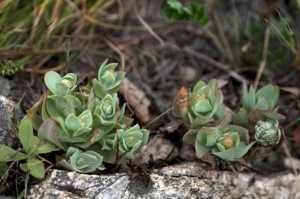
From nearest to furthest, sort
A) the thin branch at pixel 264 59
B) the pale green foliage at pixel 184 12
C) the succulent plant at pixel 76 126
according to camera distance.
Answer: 1. the succulent plant at pixel 76 126
2. the pale green foliage at pixel 184 12
3. the thin branch at pixel 264 59

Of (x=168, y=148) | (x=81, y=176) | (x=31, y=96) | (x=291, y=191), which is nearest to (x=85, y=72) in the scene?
(x=31, y=96)

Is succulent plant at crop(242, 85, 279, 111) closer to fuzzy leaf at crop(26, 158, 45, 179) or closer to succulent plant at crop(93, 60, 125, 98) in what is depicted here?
succulent plant at crop(93, 60, 125, 98)

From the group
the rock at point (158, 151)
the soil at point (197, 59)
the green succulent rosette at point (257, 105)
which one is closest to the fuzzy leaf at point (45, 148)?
the rock at point (158, 151)

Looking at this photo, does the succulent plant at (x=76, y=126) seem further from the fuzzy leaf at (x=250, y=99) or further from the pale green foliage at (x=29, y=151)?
the fuzzy leaf at (x=250, y=99)

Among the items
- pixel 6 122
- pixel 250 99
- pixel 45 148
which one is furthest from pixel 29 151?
pixel 250 99

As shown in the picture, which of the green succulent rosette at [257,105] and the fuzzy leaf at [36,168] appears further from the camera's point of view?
the green succulent rosette at [257,105]

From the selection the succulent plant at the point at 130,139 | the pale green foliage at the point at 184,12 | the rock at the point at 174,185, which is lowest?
the rock at the point at 174,185

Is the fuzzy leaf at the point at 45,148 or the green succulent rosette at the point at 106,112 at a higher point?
the green succulent rosette at the point at 106,112

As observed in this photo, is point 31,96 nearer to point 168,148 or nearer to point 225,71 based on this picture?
point 168,148
